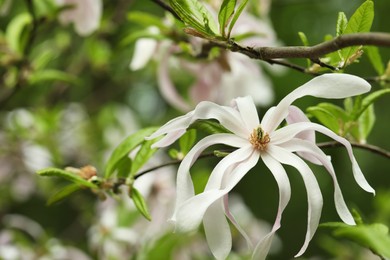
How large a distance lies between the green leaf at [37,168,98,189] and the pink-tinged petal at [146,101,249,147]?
9cm

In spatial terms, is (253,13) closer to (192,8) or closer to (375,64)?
(375,64)

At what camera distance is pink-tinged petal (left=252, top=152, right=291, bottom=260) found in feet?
1.08

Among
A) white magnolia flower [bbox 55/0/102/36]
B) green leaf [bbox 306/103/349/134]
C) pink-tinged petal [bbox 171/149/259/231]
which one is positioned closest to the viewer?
pink-tinged petal [bbox 171/149/259/231]

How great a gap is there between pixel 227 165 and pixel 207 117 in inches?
1.4

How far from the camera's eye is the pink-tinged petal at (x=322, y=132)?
34 centimetres

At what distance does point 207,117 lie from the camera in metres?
0.36

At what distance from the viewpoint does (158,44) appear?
28.6 inches

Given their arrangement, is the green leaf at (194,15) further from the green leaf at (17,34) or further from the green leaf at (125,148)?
the green leaf at (17,34)

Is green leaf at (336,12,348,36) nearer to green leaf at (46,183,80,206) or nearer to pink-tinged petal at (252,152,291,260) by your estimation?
pink-tinged petal at (252,152,291,260)

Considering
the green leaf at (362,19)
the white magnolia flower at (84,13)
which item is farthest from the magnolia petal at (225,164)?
the white magnolia flower at (84,13)

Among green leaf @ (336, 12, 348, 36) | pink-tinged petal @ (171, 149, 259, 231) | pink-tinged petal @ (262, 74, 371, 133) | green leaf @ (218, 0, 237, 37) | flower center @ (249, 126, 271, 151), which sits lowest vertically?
pink-tinged petal @ (171, 149, 259, 231)

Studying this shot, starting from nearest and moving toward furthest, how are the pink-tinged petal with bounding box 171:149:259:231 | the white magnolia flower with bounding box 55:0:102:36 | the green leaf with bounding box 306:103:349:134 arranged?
the pink-tinged petal with bounding box 171:149:259:231, the green leaf with bounding box 306:103:349:134, the white magnolia flower with bounding box 55:0:102:36

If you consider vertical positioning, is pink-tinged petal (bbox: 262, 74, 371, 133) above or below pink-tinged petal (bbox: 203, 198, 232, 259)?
above

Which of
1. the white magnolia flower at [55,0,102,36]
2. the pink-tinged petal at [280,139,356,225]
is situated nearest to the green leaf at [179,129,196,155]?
the pink-tinged petal at [280,139,356,225]
